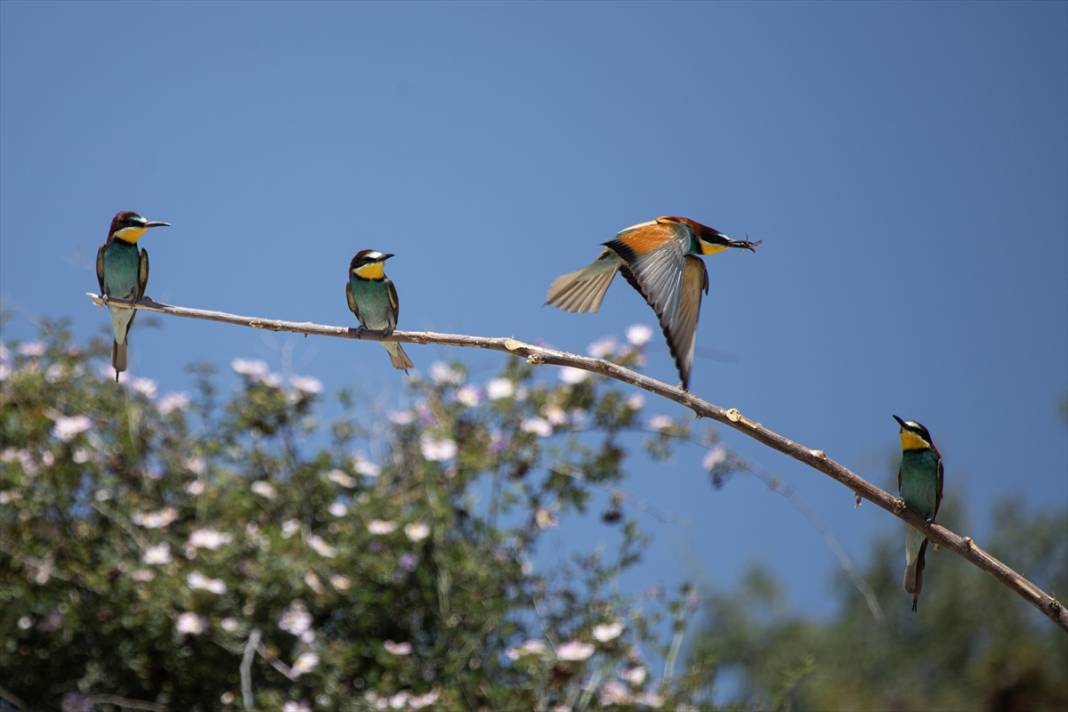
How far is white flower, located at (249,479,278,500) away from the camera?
4.09m

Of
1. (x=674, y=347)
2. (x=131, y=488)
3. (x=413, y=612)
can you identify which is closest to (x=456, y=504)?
(x=413, y=612)

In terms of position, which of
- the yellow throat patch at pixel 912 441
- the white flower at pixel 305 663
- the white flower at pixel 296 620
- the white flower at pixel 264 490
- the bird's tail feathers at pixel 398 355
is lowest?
the white flower at pixel 305 663

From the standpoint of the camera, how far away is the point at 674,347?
2.00 meters

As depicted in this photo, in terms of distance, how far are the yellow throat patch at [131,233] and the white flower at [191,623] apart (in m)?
1.25

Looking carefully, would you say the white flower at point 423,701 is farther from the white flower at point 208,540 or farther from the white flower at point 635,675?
the white flower at point 208,540

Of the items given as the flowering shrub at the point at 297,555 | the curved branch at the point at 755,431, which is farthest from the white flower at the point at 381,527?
the curved branch at the point at 755,431

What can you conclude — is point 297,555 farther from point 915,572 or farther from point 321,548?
point 915,572

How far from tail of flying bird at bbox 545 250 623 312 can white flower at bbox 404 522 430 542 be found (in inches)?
56.8

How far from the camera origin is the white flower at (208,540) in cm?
380

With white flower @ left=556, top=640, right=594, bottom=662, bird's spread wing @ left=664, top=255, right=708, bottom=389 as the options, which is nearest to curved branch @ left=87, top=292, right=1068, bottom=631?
bird's spread wing @ left=664, top=255, right=708, bottom=389

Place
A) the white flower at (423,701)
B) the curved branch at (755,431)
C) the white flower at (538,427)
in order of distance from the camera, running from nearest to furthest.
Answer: the curved branch at (755,431)
the white flower at (423,701)
the white flower at (538,427)

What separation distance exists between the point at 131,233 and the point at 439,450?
1.35m

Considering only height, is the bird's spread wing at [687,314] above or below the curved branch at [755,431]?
above

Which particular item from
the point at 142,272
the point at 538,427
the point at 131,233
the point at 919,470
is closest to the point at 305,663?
the point at 538,427
